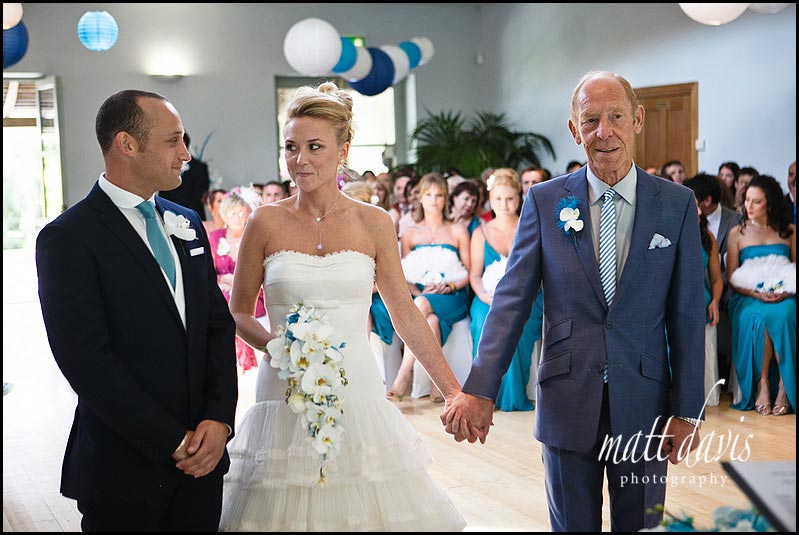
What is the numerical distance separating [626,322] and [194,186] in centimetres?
975

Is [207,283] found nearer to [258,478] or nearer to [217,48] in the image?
[258,478]

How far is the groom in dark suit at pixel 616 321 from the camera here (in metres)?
2.45

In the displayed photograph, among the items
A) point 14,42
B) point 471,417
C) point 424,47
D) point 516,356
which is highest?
point 424,47

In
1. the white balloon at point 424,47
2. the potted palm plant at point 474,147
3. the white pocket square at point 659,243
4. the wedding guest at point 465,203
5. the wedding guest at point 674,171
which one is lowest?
the wedding guest at point 465,203

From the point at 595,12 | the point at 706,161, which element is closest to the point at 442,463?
the point at 706,161

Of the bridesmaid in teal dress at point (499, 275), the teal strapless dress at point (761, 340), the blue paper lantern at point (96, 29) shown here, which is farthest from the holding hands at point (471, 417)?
the blue paper lantern at point (96, 29)

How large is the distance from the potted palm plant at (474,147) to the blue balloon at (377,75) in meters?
1.81

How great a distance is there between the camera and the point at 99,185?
7.78 feet

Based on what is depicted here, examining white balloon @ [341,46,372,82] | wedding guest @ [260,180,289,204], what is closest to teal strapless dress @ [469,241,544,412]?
wedding guest @ [260,180,289,204]

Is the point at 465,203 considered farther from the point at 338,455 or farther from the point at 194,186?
the point at 194,186

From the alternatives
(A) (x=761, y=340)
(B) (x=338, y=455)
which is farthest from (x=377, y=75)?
(B) (x=338, y=455)

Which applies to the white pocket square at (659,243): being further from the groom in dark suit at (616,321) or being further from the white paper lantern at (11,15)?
the white paper lantern at (11,15)

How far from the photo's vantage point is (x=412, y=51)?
12773 millimetres

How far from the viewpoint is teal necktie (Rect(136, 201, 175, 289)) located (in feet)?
7.76
